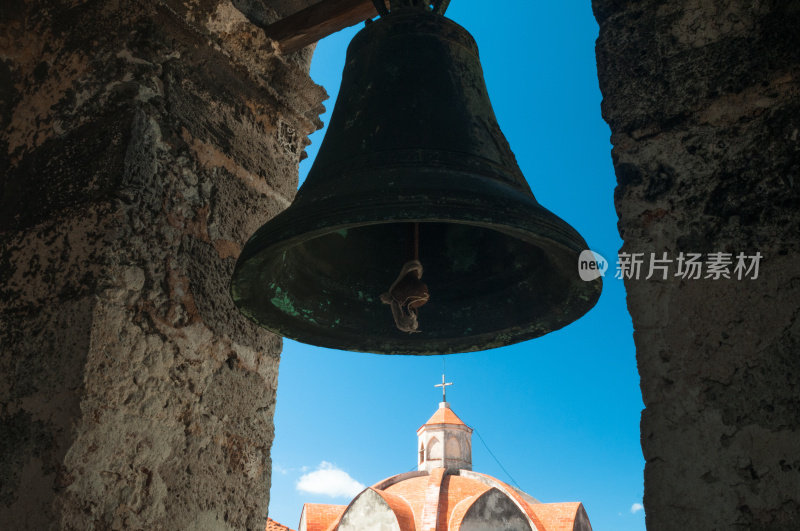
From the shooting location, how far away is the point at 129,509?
4.64ft

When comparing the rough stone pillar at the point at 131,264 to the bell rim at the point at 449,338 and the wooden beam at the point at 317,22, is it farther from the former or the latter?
the bell rim at the point at 449,338

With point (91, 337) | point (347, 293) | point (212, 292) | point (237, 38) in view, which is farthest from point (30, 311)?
point (237, 38)

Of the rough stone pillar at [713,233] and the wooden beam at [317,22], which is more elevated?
the wooden beam at [317,22]

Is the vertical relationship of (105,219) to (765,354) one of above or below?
above

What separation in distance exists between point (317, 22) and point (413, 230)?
911 millimetres

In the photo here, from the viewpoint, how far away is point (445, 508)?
15.2m

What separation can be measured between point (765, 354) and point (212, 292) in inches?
50.2

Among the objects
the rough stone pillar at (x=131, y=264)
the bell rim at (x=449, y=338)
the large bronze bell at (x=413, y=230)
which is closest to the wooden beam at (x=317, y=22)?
the rough stone pillar at (x=131, y=264)

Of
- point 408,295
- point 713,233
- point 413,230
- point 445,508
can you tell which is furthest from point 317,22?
point 445,508

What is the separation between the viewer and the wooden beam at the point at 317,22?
1994mm

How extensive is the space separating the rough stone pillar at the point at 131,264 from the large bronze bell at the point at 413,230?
0.97 feet

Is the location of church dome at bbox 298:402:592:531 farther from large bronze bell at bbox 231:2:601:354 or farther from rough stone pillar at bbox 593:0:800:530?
rough stone pillar at bbox 593:0:800:530

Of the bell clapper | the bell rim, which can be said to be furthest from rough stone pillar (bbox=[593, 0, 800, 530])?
the bell clapper

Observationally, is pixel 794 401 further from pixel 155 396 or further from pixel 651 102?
pixel 155 396
